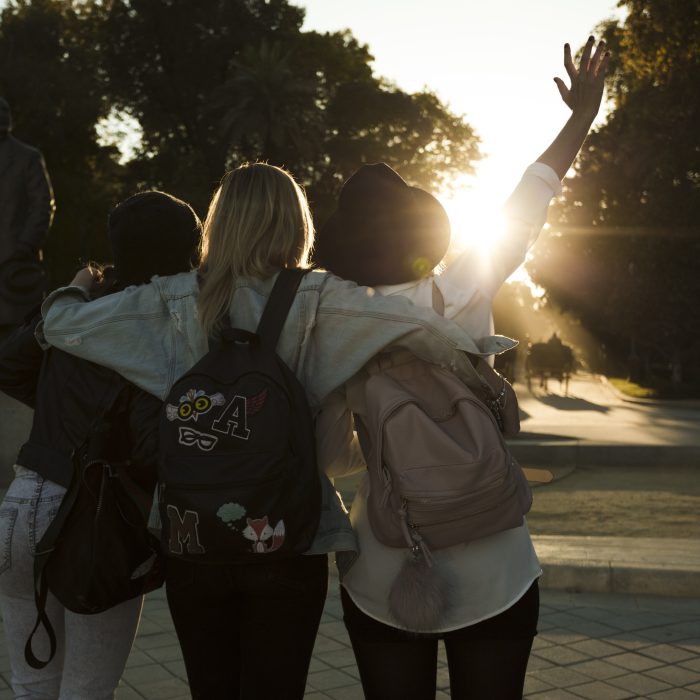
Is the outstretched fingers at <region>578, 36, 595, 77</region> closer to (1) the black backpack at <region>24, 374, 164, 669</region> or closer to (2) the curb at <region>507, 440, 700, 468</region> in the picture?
(1) the black backpack at <region>24, 374, 164, 669</region>

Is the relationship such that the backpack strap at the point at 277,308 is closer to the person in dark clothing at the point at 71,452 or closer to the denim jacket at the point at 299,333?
the denim jacket at the point at 299,333

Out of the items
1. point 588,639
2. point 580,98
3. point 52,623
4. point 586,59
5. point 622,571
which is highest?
point 586,59

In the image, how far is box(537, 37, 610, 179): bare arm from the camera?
262 centimetres

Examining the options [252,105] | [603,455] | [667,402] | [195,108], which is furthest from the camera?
[195,108]

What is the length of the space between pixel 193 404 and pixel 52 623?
769 mm

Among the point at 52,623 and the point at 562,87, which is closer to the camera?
the point at 52,623

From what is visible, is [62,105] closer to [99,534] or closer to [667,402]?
[667,402]

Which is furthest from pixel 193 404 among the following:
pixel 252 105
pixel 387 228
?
pixel 252 105

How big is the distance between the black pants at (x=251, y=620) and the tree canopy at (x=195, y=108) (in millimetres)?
39498

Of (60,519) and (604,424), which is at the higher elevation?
(60,519)

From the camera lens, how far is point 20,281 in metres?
9.16

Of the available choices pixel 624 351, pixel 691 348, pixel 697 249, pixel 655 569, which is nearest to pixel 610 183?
pixel 697 249

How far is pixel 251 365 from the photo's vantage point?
2203mm

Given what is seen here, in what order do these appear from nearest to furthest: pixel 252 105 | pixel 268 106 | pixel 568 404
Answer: pixel 568 404 < pixel 252 105 < pixel 268 106
